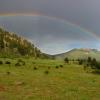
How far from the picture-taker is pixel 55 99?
26500 mm

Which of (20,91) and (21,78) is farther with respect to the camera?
(21,78)

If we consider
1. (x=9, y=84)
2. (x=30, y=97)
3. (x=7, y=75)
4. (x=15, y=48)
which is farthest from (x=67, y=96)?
(x=15, y=48)

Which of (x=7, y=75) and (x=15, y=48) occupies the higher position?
(x=15, y=48)

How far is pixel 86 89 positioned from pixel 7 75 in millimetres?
13716

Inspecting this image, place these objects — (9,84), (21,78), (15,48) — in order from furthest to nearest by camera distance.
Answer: (15,48)
(21,78)
(9,84)

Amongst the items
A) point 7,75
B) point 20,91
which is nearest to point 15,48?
point 7,75

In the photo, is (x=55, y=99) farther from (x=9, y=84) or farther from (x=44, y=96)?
(x=9, y=84)

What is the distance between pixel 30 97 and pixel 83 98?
5.02 m

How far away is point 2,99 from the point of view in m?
25.8

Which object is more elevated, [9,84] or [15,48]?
[15,48]

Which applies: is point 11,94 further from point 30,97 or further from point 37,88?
point 37,88

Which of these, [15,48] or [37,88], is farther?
[15,48]

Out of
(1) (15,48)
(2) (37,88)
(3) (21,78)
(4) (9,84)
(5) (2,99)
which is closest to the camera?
(5) (2,99)

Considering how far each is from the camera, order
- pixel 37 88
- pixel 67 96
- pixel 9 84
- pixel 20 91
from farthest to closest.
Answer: pixel 9 84, pixel 37 88, pixel 20 91, pixel 67 96
